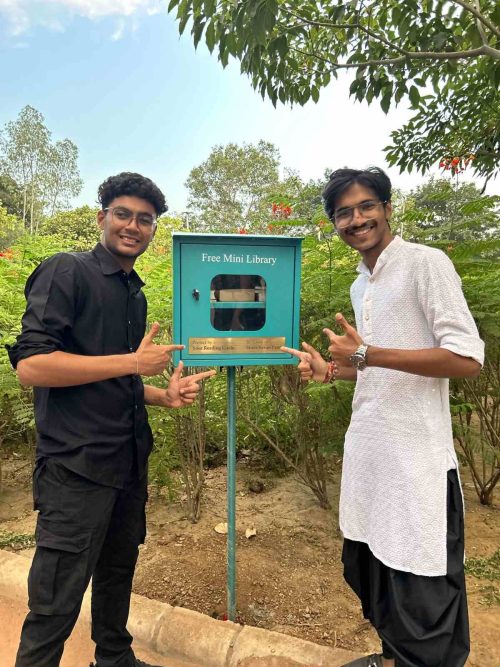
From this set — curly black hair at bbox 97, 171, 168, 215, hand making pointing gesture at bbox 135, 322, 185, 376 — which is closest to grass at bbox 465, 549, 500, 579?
hand making pointing gesture at bbox 135, 322, 185, 376

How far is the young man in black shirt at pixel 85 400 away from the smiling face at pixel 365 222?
0.75 metres

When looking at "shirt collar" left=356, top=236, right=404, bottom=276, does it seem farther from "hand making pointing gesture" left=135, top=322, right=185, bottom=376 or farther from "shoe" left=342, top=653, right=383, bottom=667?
"shoe" left=342, top=653, right=383, bottom=667

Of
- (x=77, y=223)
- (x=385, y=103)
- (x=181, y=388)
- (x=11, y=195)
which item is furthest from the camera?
(x=11, y=195)

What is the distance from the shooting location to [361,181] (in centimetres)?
166

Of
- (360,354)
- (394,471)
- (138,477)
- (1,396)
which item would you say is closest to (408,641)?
(394,471)

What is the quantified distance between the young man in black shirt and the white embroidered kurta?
75cm

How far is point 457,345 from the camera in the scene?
4.52 ft

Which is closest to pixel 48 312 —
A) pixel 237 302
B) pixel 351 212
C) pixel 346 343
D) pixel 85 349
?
pixel 85 349

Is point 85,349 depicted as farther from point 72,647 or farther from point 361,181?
point 72,647

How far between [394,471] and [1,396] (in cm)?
282

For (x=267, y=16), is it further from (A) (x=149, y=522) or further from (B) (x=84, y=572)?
(A) (x=149, y=522)

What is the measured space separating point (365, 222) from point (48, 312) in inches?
45.1

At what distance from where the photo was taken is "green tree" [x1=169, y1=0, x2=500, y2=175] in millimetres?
2342

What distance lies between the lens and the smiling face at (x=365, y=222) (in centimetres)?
165
